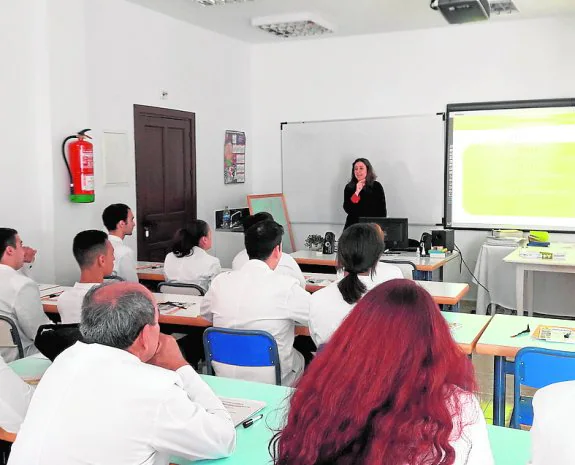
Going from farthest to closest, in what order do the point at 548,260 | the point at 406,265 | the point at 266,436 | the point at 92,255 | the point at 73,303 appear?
1. the point at 548,260
2. the point at 406,265
3. the point at 92,255
4. the point at 73,303
5. the point at 266,436

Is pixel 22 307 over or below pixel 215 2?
below

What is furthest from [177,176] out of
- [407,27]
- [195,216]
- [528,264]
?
[528,264]

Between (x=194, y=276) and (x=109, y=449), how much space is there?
3.34 m

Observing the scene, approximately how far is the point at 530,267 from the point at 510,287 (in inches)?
27.9

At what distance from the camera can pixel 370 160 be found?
7930mm

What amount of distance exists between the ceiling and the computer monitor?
7.09 feet

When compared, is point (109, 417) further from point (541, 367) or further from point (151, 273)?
point (151, 273)

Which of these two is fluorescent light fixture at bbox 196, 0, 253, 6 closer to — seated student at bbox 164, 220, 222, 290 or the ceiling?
the ceiling

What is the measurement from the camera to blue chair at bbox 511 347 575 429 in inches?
101

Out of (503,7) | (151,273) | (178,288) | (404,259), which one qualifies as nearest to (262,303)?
(178,288)

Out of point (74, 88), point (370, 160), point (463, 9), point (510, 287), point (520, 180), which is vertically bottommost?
point (510, 287)

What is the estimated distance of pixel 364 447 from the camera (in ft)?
4.08

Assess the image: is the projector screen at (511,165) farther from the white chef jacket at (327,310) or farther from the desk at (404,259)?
the white chef jacket at (327,310)

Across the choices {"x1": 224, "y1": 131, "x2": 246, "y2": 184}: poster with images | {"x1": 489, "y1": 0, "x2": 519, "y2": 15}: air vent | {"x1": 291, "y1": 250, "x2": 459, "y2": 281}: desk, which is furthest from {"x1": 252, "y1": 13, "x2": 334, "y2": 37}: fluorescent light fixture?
{"x1": 291, "y1": 250, "x2": 459, "y2": 281}: desk
